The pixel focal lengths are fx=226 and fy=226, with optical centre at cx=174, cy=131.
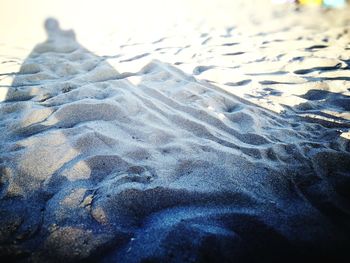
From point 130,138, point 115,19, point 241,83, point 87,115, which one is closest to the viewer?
point 130,138

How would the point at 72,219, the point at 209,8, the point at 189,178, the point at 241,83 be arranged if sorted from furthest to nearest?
the point at 209,8
the point at 241,83
the point at 189,178
the point at 72,219

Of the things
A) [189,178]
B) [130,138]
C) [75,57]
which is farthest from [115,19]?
[189,178]

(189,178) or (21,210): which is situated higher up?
(21,210)

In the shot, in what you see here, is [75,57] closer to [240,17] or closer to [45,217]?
[45,217]

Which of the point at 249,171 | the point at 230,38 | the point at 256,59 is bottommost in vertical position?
the point at 249,171

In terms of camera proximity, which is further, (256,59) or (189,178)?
(256,59)

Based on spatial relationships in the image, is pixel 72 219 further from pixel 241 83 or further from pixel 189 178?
pixel 241 83
